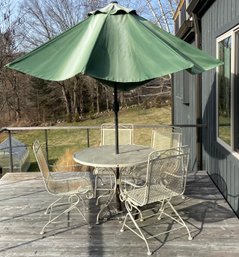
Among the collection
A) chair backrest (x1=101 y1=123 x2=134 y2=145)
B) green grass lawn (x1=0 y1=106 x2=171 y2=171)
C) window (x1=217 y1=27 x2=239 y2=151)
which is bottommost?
green grass lawn (x1=0 y1=106 x2=171 y2=171)

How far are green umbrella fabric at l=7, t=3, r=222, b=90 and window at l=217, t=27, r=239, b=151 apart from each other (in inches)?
21.3

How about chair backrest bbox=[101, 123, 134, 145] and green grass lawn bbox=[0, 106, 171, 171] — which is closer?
chair backrest bbox=[101, 123, 134, 145]

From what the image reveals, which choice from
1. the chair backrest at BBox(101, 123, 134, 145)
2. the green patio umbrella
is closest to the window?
the green patio umbrella

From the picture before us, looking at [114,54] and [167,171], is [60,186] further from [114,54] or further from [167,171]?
[114,54]

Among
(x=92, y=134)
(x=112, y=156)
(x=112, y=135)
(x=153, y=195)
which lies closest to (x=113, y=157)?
(x=112, y=156)

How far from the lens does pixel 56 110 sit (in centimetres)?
2281

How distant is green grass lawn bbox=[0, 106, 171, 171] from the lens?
1455 cm

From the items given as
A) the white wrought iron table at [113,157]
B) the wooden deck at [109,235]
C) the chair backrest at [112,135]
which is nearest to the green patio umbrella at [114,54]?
the white wrought iron table at [113,157]

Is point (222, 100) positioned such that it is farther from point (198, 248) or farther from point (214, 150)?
point (198, 248)

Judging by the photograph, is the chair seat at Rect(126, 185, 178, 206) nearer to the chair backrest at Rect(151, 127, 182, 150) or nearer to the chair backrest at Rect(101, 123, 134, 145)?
the chair backrest at Rect(151, 127, 182, 150)

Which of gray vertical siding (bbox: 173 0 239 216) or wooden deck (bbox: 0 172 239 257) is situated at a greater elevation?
gray vertical siding (bbox: 173 0 239 216)

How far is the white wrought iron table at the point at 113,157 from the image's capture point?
3.33 m

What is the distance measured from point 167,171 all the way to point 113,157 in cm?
76

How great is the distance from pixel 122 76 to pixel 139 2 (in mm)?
21062
